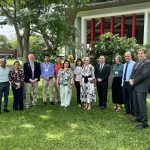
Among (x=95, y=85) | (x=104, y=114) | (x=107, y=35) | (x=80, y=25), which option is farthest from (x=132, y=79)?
(x=80, y=25)

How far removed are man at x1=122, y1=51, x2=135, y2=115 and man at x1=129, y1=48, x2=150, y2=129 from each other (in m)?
1.02

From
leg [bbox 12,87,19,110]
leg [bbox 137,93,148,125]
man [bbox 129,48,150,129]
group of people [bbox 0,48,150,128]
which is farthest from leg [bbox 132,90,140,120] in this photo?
leg [bbox 12,87,19,110]

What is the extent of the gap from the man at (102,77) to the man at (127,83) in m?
1.23

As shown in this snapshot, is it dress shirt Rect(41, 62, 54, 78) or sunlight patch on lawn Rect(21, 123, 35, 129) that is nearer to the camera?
sunlight patch on lawn Rect(21, 123, 35, 129)

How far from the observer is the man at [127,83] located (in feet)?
33.1

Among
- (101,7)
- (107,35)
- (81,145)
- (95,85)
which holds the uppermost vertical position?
(101,7)

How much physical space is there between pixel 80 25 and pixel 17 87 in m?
13.3

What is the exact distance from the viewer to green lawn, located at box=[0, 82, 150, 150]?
297 inches

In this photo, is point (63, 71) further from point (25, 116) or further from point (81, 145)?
point (81, 145)

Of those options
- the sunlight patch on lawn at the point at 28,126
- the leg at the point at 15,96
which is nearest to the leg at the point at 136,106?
the sunlight patch on lawn at the point at 28,126

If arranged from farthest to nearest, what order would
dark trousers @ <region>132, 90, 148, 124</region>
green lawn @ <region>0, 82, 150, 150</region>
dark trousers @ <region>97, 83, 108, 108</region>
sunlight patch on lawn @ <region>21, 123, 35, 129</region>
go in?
1. dark trousers @ <region>97, 83, 108, 108</region>
2. sunlight patch on lawn @ <region>21, 123, 35, 129</region>
3. dark trousers @ <region>132, 90, 148, 124</region>
4. green lawn @ <region>0, 82, 150, 150</region>

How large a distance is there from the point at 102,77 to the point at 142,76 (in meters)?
2.93

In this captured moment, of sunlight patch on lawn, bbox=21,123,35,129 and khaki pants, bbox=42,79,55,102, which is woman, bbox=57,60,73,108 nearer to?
khaki pants, bbox=42,79,55,102

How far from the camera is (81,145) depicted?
297 inches
